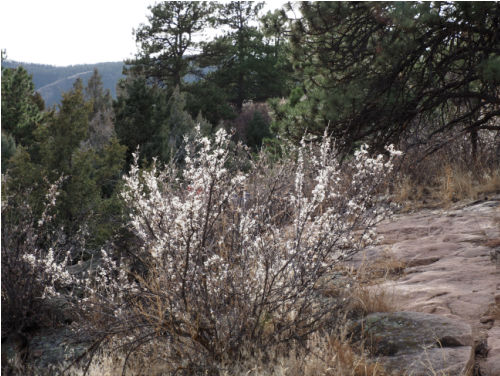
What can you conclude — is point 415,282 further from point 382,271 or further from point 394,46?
point 394,46

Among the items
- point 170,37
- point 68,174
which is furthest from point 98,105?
point 68,174

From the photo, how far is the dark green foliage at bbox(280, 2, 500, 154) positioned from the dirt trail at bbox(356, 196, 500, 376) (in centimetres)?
133

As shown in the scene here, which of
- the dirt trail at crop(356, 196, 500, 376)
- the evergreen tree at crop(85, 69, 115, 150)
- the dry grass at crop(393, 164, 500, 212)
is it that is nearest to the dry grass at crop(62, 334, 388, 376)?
the dirt trail at crop(356, 196, 500, 376)

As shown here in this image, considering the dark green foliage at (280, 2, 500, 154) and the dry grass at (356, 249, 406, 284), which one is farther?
the dark green foliage at (280, 2, 500, 154)

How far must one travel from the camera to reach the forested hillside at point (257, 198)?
2928 mm

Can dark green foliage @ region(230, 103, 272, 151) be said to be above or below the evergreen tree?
below

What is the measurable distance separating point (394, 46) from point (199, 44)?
2256 cm

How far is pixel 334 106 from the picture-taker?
22.1ft

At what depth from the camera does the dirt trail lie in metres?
3.21

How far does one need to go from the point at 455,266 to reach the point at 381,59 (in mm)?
3124

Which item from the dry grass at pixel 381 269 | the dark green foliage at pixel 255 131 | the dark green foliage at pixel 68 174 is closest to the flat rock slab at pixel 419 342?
the dry grass at pixel 381 269

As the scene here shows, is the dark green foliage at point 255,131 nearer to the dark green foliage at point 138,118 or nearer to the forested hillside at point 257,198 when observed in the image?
the dark green foliage at point 138,118

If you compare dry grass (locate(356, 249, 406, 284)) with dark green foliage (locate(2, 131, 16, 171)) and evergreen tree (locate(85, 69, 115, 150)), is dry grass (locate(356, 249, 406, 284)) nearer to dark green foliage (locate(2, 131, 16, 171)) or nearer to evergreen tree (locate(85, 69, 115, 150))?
dark green foliage (locate(2, 131, 16, 171))

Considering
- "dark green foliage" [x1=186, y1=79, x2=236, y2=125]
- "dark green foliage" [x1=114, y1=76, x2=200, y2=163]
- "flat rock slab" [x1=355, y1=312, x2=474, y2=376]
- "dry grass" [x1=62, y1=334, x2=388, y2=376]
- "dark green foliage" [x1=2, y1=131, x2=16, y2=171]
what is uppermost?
"dark green foliage" [x1=186, y1=79, x2=236, y2=125]
